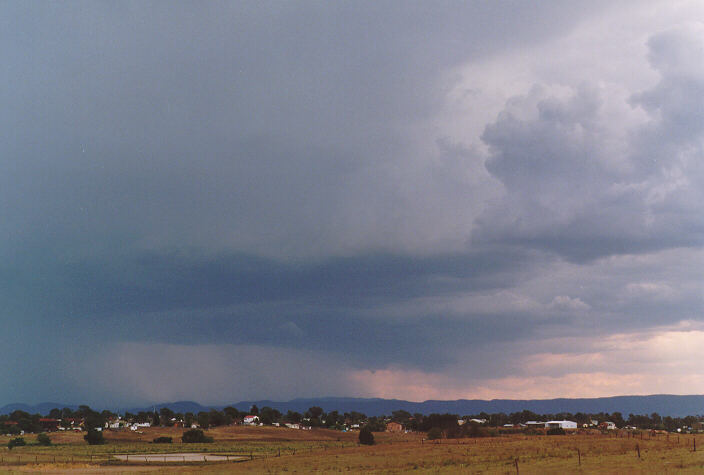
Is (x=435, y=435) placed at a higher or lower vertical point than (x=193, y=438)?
higher

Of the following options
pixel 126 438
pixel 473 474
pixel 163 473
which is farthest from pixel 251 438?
pixel 473 474

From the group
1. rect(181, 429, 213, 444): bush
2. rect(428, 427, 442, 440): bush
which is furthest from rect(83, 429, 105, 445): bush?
rect(428, 427, 442, 440): bush

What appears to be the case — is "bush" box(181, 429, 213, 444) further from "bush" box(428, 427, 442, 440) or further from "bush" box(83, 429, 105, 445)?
"bush" box(428, 427, 442, 440)

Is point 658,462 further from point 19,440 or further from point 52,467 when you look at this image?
point 19,440

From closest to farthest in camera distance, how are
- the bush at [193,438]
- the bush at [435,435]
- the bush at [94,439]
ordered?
the bush at [94,439] → the bush at [193,438] → the bush at [435,435]

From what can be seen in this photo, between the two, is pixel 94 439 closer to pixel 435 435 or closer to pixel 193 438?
pixel 193 438

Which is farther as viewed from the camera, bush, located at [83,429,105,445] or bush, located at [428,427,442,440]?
bush, located at [428,427,442,440]

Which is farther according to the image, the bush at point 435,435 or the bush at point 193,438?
the bush at point 435,435

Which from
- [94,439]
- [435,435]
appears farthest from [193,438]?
[435,435]

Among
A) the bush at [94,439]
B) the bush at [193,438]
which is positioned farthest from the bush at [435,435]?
the bush at [94,439]

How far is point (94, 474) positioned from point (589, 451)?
6461 cm

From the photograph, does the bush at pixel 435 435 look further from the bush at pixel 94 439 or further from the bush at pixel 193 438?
the bush at pixel 94 439

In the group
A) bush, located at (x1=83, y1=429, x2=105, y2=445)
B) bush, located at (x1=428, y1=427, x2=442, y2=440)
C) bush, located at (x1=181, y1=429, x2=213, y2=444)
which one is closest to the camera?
bush, located at (x1=83, y1=429, x2=105, y2=445)

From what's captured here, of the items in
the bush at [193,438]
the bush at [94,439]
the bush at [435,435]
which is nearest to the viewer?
the bush at [94,439]
